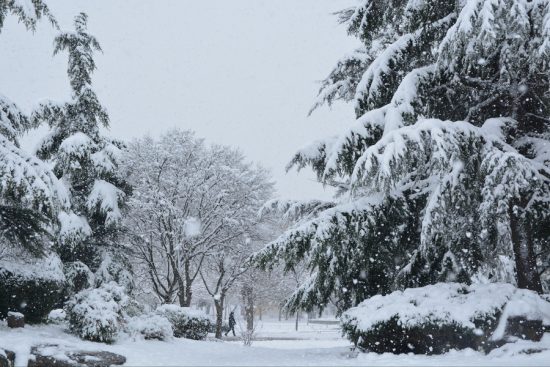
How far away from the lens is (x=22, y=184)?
7305mm

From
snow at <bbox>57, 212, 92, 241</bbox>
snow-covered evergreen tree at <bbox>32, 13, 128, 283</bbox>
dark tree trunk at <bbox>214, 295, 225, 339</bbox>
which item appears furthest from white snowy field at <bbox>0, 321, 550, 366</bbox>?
dark tree trunk at <bbox>214, 295, 225, 339</bbox>

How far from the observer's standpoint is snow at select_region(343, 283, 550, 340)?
658 cm

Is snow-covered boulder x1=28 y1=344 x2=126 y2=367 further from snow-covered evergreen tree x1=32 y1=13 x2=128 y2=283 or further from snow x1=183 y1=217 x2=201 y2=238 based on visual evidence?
snow x1=183 y1=217 x2=201 y2=238

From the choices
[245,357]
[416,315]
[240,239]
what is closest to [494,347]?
[416,315]

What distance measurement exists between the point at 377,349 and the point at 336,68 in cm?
660

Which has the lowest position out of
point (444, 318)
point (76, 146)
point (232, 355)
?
point (232, 355)

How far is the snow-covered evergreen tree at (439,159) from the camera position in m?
6.72

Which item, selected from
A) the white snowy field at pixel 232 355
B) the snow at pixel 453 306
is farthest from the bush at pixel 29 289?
the snow at pixel 453 306

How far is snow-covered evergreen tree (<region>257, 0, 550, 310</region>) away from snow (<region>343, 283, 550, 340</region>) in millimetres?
773

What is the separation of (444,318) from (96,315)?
6.80 metres

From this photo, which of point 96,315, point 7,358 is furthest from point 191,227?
point 7,358

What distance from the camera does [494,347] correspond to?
6.55 m

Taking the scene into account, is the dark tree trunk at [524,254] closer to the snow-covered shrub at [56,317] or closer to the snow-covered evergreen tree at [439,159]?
the snow-covered evergreen tree at [439,159]

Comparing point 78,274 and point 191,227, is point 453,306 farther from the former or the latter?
point 191,227
